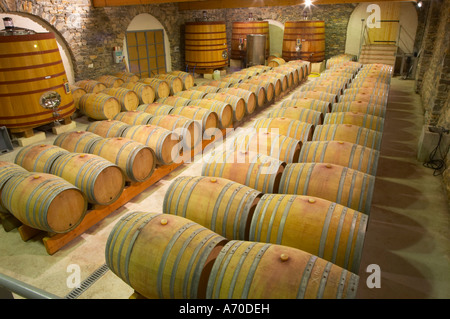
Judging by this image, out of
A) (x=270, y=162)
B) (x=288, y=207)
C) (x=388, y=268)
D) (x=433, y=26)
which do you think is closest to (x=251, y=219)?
(x=288, y=207)

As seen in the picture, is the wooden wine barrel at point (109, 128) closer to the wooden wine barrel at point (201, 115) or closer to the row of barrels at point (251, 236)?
the wooden wine barrel at point (201, 115)

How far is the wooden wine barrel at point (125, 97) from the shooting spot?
777 cm

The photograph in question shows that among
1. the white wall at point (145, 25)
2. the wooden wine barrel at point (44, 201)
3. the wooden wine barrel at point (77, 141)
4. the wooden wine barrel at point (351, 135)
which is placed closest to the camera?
the wooden wine barrel at point (44, 201)

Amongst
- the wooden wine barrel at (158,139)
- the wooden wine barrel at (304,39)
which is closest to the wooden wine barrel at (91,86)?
the wooden wine barrel at (158,139)

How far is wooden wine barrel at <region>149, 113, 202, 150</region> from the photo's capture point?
538 cm

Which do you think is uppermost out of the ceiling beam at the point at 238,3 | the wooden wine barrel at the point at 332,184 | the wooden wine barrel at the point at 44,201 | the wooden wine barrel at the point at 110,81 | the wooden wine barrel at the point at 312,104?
the ceiling beam at the point at 238,3

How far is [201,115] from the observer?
5.97 metres

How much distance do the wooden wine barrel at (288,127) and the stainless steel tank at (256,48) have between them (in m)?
9.35

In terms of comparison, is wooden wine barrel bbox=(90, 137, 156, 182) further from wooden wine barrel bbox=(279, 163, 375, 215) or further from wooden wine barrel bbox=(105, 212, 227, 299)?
wooden wine barrel bbox=(279, 163, 375, 215)

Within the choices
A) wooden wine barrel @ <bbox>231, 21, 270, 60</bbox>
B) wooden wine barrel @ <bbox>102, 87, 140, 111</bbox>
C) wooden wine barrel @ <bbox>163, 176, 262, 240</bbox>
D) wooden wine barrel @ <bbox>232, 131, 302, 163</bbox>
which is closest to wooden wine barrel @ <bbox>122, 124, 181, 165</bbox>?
wooden wine barrel @ <bbox>232, 131, 302, 163</bbox>

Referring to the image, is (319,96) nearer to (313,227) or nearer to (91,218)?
(313,227)

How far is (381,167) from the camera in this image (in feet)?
17.9

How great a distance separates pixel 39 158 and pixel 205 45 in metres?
9.77
